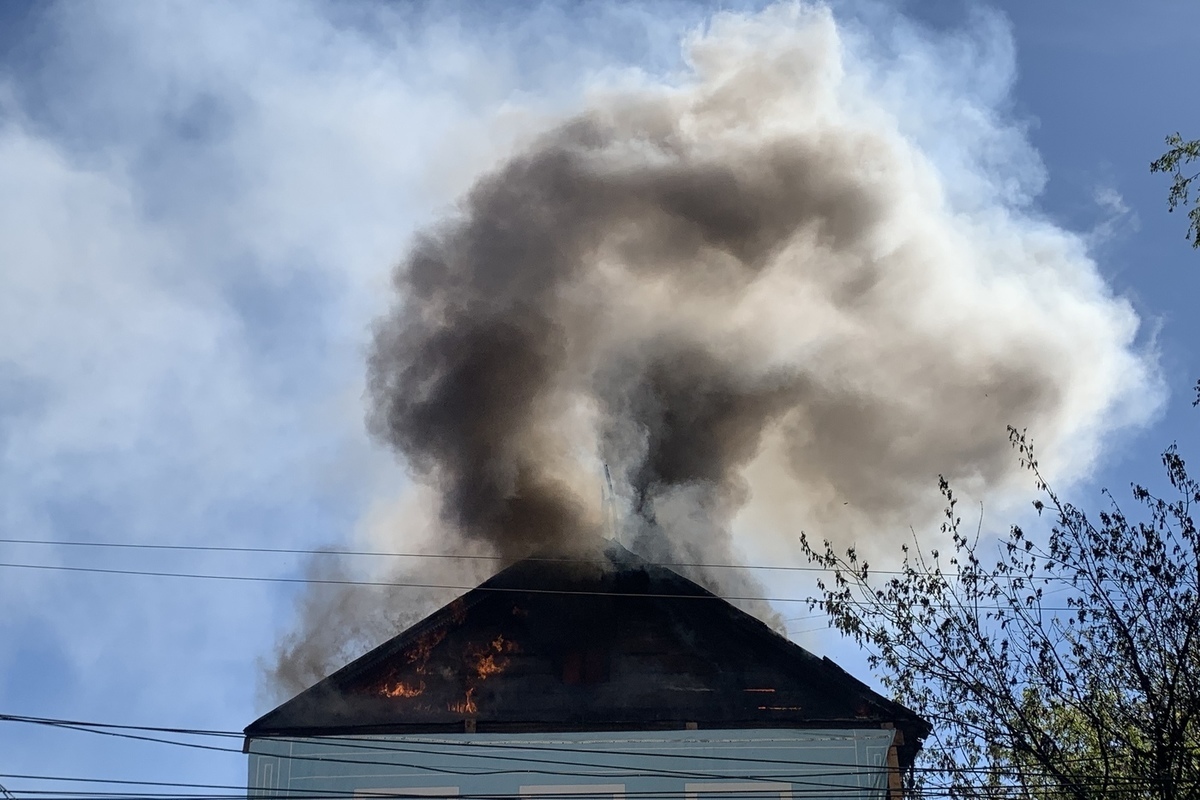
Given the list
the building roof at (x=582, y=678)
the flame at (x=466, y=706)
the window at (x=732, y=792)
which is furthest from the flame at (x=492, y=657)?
the window at (x=732, y=792)

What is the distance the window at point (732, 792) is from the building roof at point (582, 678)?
30.3 inches

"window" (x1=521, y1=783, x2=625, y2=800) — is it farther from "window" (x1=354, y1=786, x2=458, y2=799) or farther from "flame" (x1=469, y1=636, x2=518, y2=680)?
"flame" (x1=469, y1=636, x2=518, y2=680)

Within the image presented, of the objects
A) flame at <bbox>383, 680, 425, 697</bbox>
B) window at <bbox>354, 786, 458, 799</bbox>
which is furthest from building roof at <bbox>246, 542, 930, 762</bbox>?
window at <bbox>354, 786, 458, 799</bbox>

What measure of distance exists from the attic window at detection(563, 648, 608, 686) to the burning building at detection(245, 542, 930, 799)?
0.9 inches

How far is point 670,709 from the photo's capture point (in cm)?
1636

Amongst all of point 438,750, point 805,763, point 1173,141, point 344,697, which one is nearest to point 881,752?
point 805,763

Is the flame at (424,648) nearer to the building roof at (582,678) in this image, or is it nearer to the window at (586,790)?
the building roof at (582,678)

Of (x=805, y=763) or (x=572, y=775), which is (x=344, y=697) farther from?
(x=805, y=763)

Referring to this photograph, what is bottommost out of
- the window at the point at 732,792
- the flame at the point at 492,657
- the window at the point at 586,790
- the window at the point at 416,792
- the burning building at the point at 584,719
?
the window at the point at 732,792

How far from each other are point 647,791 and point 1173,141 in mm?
9904

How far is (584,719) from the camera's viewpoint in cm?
1622

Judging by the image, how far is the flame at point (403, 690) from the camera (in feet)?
53.8

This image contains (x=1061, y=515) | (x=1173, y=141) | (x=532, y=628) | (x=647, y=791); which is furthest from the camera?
(x=532, y=628)

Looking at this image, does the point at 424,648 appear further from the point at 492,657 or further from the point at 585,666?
the point at 585,666
